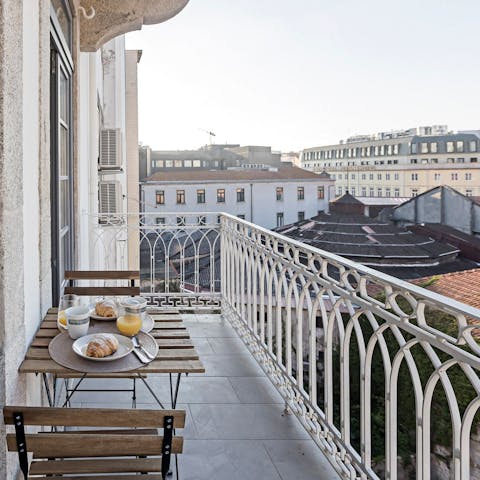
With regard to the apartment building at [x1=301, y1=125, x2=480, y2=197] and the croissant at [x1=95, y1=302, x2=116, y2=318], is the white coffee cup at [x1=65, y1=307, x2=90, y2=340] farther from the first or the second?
the apartment building at [x1=301, y1=125, x2=480, y2=197]

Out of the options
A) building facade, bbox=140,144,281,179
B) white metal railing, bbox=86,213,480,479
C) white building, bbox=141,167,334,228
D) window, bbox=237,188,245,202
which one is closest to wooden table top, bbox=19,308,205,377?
white metal railing, bbox=86,213,480,479

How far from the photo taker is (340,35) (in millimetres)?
45562

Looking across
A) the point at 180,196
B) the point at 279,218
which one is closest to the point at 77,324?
the point at 180,196

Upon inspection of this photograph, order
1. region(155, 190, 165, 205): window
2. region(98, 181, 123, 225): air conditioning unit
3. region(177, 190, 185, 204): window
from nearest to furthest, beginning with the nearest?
region(98, 181, 123, 225): air conditioning unit
region(155, 190, 165, 205): window
region(177, 190, 185, 204): window

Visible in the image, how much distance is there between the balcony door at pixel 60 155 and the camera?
2.71 m

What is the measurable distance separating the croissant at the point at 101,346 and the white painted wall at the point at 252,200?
116 ft

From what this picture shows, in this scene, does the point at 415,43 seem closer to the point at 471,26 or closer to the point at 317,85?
the point at 471,26

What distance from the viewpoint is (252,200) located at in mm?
40188

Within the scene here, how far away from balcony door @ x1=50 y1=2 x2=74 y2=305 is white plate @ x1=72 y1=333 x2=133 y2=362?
101 cm

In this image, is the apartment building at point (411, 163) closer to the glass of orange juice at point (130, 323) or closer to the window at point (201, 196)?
the window at point (201, 196)

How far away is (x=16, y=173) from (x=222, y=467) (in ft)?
4.87

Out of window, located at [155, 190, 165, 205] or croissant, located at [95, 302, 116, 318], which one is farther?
window, located at [155, 190, 165, 205]

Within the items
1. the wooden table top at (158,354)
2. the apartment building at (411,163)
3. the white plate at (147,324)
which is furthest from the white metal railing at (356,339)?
the apartment building at (411,163)

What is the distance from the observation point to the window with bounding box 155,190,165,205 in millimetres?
37469
